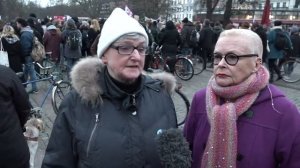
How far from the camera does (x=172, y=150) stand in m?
2.02

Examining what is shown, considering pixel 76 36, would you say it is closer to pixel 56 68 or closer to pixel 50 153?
pixel 56 68

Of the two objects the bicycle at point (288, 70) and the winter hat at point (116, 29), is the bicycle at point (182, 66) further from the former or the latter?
the winter hat at point (116, 29)

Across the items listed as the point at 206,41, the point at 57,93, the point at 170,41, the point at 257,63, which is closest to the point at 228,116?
Result: the point at 257,63

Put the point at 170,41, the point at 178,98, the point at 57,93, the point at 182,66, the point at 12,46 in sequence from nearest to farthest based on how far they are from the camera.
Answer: the point at 178,98 < the point at 57,93 < the point at 12,46 < the point at 170,41 < the point at 182,66

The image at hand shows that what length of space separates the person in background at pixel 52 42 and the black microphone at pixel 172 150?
11.0 m

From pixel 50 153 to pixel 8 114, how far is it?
1.00 metres

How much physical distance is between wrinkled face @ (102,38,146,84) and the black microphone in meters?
0.35

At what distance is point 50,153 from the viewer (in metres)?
2.12

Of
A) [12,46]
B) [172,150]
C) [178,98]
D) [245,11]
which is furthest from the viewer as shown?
[245,11]

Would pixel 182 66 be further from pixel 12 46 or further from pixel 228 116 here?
pixel 228 116

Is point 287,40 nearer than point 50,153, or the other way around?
point 50,153

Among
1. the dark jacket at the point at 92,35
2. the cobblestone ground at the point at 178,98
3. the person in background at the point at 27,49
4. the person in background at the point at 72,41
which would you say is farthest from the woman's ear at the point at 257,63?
the dark jacket at the point at 92,35

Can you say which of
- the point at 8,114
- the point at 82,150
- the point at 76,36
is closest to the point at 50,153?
the point at 82,150

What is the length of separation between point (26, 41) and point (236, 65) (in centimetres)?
787
